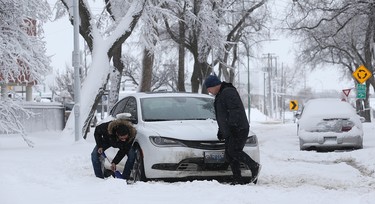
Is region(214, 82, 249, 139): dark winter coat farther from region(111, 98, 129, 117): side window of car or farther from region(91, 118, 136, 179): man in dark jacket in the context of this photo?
region(111, 98, 129, 117): side window of car

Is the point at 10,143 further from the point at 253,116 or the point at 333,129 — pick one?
the point at 253,116

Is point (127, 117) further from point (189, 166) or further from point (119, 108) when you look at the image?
point (119, 108)

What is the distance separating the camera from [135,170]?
7.74 meters

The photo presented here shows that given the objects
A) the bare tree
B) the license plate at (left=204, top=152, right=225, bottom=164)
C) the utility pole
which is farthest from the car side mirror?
the bare tree

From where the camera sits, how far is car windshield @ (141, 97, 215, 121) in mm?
8383

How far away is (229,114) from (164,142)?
3.06ft

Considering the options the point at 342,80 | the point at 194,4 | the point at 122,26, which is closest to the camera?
the point at 122,26

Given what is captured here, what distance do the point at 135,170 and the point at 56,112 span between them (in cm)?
1179

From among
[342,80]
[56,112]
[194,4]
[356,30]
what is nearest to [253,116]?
[342,80]

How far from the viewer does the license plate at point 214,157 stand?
7379mm

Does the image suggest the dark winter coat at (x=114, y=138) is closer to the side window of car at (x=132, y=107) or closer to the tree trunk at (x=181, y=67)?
the side window of car at (x=132, y=107)

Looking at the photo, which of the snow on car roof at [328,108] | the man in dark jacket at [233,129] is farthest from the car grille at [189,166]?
the snow on car roof at [328,108]

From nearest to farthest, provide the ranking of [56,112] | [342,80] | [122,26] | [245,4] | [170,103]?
[170,103], [122,26], [56,112], [245,4], [342,80]

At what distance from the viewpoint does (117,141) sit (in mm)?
7801
